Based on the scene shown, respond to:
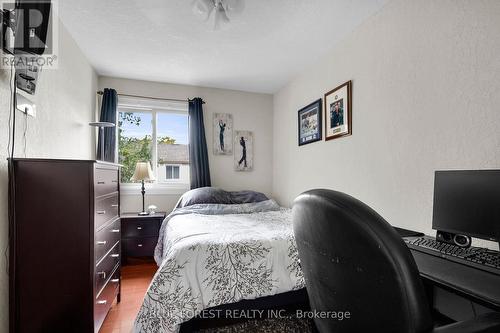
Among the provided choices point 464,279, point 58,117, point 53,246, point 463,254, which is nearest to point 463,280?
point 464,279

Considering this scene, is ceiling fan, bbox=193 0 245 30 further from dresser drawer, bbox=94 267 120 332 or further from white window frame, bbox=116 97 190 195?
dresser drawer, bbox=94 267 120 332

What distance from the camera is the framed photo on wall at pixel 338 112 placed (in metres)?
2.29

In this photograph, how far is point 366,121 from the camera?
82.8 inches

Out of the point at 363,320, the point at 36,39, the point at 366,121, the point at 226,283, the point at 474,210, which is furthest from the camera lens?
the point at 366,121

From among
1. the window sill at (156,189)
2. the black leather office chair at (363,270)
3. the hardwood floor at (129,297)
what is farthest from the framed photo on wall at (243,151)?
the black leather office chair at (363,270)

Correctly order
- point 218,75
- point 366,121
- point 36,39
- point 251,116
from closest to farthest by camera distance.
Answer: point 36,39 → point 366,121 → point 218,75 → point 251,116

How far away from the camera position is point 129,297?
2.24 meters

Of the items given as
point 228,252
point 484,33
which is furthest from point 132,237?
point 484,33

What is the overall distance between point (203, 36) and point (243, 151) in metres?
1.87

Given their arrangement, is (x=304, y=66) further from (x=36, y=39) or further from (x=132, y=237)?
(x=132, y=237)

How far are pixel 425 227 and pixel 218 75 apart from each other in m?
2.82

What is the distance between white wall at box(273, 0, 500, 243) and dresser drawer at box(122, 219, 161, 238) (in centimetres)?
214

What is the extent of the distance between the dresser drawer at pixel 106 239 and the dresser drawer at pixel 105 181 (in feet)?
0.84

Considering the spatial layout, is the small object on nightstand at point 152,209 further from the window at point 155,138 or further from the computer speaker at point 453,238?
the computer speaker at point 453,238
